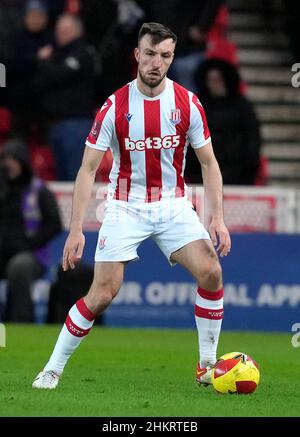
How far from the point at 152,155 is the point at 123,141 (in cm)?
21

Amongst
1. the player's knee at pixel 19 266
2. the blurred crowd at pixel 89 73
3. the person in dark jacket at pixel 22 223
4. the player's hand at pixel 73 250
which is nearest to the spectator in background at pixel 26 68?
the blurred crowd at pixel 89 73

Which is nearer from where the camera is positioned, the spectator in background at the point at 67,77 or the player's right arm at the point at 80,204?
the player's right arm at the point at 80,204

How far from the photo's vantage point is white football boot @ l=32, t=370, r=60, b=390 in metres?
8.72

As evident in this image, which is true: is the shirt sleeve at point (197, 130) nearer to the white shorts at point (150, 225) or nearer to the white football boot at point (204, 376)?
the white shorts at point (150, 225)

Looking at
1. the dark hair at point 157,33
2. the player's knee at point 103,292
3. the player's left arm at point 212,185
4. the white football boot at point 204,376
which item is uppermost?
the dark hair at point 157,33

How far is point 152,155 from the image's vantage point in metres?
8.88

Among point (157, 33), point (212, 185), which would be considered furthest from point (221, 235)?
point (157, 33)

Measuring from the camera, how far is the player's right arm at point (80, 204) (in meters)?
8.43

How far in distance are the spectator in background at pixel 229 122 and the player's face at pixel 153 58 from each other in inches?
272

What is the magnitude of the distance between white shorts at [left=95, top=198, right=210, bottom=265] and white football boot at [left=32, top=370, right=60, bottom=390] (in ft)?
2.66

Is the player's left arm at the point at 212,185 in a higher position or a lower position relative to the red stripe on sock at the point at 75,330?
higher

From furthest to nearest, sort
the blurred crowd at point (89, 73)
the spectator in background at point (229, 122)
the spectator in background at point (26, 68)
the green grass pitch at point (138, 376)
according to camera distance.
Answer: the spectator in background at point (26, 68) → the blurred crowd at point (89, 73) → the spectator in background at point (229, 122) → the green grass pitch at point (138, 376)

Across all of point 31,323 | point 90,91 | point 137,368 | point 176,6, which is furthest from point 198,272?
point 176,6

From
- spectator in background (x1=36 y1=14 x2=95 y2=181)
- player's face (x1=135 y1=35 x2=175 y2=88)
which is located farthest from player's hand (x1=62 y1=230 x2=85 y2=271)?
spectator in background (x1=36 y1=14 x2=95 y2=181)
